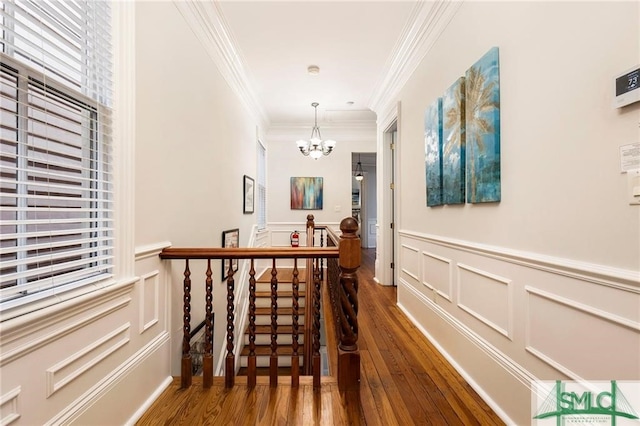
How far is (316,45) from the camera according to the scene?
3102mm

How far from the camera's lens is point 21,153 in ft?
3.36

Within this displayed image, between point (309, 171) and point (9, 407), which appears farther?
point (309, 171)

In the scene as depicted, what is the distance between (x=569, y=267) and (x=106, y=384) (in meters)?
2.19

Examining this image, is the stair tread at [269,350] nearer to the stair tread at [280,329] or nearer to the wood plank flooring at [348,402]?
the stair tread at [280,329]

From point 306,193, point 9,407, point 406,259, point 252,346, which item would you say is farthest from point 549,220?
point 306,193

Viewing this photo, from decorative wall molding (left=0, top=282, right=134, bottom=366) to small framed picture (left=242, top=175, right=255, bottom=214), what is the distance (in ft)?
9.10

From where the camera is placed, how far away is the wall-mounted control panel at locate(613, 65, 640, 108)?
958 mm

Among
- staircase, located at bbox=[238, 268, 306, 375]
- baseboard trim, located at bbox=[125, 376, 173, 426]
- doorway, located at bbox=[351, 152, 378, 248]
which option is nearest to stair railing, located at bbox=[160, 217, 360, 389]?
baseboard trim, located at bbox=[125, 376, 173, 426]

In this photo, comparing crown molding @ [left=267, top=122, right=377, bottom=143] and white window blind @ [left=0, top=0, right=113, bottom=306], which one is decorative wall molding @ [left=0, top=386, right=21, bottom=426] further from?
crown molding @ [left=267, top=122, right=377, bottom=143]

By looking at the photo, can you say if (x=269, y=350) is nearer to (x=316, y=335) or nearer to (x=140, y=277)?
(x=316, y=335)

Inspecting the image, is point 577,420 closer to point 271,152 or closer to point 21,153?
point 21,153

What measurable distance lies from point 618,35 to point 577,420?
1553 millimetres

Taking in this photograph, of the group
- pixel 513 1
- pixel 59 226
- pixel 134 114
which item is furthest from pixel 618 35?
pixel 59 226

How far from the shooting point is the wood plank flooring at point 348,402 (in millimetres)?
1547
